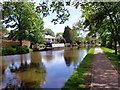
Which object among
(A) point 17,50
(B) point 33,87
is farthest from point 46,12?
(A) point 17,50

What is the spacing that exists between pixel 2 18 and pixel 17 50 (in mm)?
7712

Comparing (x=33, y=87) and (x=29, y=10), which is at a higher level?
(x=29, y=10)

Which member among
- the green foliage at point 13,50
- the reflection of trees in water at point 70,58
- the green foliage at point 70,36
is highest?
the green foliage at point 70,36

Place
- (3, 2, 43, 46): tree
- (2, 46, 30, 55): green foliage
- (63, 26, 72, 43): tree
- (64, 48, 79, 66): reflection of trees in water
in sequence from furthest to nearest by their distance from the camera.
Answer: (63, 26, 72, 43): tree < (3, 2, 43, 46): tree < (2, 46, 30, 55): green foliage < (64, 48, 79, 66): reflection of trees in water

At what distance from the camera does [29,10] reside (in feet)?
139

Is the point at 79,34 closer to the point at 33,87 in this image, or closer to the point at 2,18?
the point at 2,18

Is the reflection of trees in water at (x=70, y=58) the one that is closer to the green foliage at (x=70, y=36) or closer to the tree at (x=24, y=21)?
the tree at (x=24, y=21)

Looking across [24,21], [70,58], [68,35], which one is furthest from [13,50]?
[68,35]

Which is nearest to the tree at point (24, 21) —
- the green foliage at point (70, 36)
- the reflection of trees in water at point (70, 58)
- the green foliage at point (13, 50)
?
the green foliage at point (13, 50)

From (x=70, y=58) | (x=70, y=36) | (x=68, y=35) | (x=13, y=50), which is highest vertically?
(x=68, y=35)

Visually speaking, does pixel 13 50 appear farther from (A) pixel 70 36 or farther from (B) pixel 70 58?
(A) pixel 70 36

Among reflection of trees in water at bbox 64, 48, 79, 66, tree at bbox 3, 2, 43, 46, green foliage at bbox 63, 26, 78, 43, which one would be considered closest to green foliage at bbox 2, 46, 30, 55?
tree at bbox 3, 2, 43, 46

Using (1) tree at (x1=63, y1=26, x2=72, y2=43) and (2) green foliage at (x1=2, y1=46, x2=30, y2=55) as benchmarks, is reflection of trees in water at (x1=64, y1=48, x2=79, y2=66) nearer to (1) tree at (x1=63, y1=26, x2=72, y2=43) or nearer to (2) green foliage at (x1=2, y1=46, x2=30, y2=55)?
(2) green foliage at (x1=2, y1=46, x2=30, y2=55)

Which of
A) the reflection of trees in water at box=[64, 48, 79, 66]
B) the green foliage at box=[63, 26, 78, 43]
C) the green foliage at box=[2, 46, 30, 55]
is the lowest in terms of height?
the reflection of trees in water at box=[64, 48, 79, 66]
